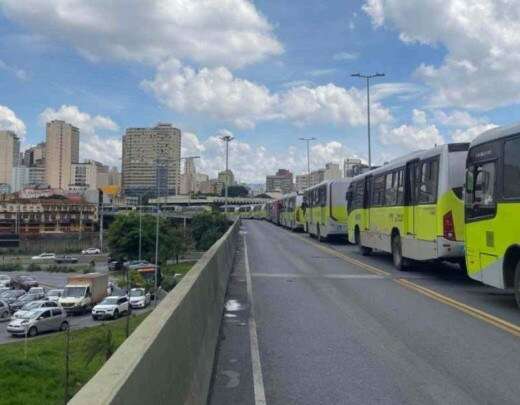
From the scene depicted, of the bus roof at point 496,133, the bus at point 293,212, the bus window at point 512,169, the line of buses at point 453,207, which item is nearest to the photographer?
the bus window at point 512,169

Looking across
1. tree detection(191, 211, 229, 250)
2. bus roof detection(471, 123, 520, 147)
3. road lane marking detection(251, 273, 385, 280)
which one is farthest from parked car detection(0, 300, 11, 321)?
bus roof detection(471, 123, 520, 147)

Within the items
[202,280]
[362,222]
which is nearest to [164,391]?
[202,280]

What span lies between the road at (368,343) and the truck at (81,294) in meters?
39.5

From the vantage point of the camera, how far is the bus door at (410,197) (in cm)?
1664

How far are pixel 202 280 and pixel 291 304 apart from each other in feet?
13.7

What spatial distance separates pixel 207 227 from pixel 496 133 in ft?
214

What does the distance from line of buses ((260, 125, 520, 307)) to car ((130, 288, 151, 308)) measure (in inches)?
1025

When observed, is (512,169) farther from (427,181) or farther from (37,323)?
(37,323)

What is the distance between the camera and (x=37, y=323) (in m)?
37.6

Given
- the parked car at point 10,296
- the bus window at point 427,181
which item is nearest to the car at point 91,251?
the parked car at point 10,296

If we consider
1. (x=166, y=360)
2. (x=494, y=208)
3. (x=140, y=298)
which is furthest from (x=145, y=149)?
(x=166, y=360)

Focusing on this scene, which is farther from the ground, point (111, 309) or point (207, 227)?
point (207, 227)

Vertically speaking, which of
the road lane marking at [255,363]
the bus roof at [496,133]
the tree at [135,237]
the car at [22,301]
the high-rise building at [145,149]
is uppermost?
the high-rise building at [145,149]

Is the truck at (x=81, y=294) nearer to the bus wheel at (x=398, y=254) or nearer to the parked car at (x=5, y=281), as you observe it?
the parked car at (x=5, y=281)
